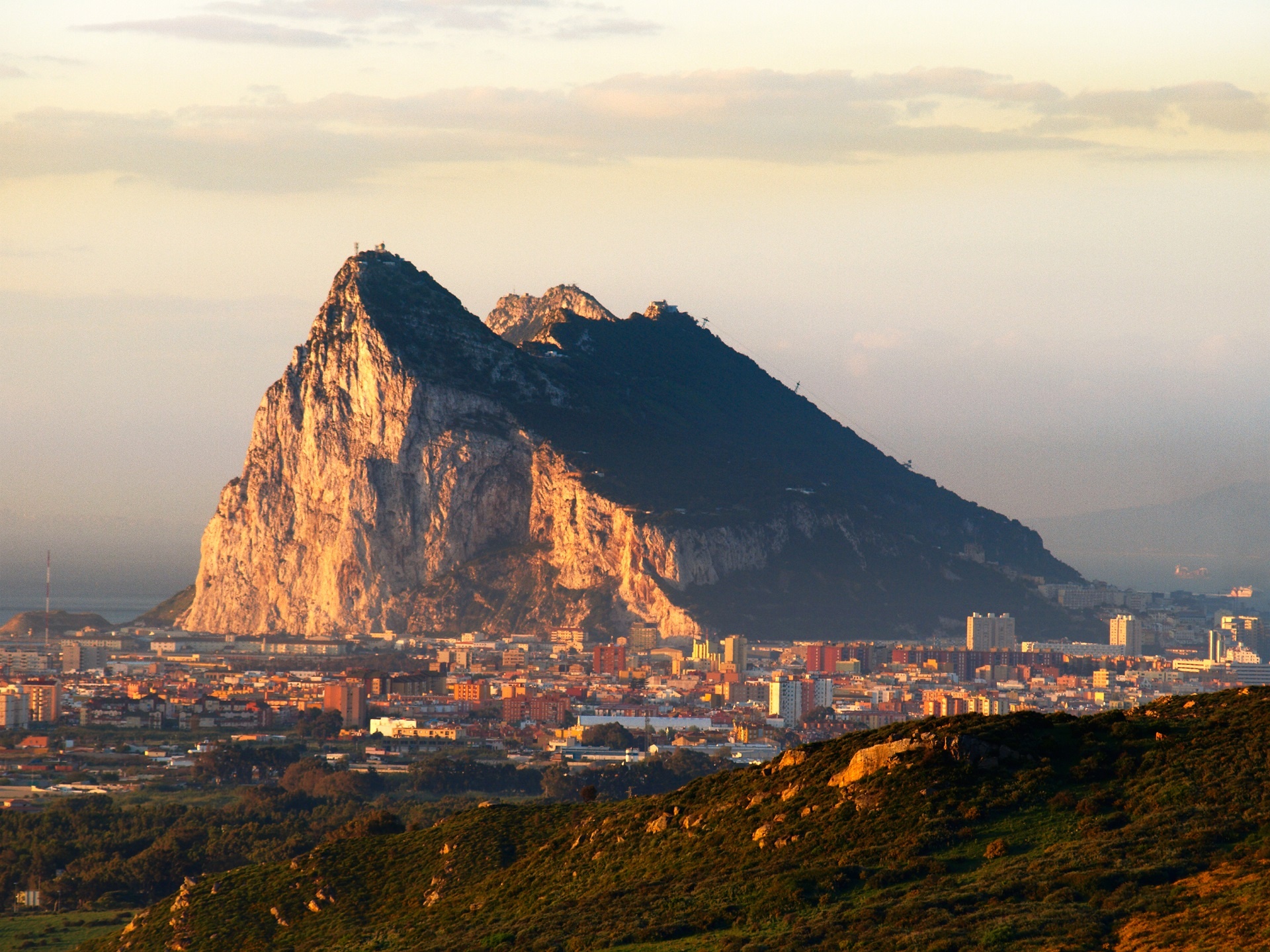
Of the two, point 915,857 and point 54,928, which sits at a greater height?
point 915,857

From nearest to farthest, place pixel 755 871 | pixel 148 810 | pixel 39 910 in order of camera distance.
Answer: pixel 755 871 → pixel 39 910 → pixel 148 810

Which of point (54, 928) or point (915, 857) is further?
point (54, 928)

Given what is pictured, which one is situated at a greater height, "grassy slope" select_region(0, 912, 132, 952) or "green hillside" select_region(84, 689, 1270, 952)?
"green hillside" select_region(84, 689, 1270, 952)

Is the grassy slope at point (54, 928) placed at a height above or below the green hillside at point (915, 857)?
below

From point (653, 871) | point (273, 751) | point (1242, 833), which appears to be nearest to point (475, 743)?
point (273, 751)

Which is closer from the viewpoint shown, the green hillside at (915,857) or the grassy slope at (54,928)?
the green hillside at (915,857)

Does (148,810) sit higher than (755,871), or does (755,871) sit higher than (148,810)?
(755,871)

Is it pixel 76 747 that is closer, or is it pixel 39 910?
pixel 39 910

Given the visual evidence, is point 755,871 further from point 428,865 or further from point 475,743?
point 475,743
